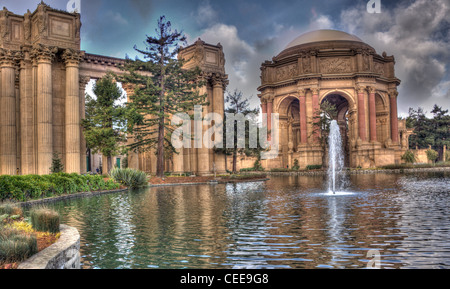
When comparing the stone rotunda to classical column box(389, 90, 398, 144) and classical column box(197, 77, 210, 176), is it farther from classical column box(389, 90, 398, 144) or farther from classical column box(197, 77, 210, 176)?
classical column box(197, 77, 210, 176)

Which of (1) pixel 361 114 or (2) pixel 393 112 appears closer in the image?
(1) pixel 361 114

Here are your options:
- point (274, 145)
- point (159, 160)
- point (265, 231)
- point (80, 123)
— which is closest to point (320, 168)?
point (274, 145)

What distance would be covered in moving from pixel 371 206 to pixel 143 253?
7726mm

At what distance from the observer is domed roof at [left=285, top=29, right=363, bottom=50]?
64.4m

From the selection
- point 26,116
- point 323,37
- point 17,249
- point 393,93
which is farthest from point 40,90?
point 393,93

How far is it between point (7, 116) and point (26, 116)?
128cm

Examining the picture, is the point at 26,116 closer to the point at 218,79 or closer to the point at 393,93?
the point at 218,79

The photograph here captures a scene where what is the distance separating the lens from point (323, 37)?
212ft

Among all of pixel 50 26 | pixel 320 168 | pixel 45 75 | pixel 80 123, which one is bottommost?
pixel 320 168

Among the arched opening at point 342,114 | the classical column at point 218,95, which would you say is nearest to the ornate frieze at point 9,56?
the classical column at point 218,95

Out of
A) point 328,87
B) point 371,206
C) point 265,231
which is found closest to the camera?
point 265,231

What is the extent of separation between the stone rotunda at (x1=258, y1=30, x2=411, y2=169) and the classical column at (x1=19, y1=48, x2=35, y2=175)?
1494 inches

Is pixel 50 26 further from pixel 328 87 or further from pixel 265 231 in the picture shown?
pixel 328 87

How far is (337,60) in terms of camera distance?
59406mm
